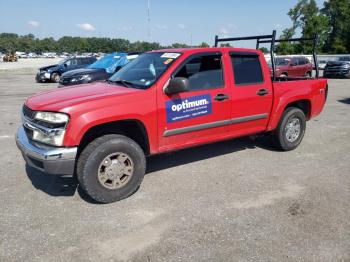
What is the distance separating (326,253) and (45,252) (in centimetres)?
254

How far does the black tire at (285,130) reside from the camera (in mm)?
5773

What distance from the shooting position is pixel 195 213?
12.3 feet

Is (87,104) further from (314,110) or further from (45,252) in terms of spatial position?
(314,110)

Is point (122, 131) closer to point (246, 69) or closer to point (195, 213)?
point (195, 213)

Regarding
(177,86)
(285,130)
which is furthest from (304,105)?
(177,86)

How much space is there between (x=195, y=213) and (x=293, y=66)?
58.4 ft

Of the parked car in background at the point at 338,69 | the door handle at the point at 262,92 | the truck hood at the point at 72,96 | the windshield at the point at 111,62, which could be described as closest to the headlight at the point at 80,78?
the windshield at the point at 111,62

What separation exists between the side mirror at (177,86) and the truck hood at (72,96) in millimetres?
368

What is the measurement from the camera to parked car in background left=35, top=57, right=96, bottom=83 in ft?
66.0

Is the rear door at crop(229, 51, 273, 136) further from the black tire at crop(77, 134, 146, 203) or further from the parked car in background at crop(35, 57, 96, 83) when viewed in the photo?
the parked car in background at crop(35, 57, 96, 83)

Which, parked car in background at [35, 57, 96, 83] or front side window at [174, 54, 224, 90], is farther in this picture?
parked car in background at [35, 57, 96, 83]

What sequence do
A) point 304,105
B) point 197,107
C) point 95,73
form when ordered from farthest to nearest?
1. point 95,73
2. point 304,105
3. point 197,107

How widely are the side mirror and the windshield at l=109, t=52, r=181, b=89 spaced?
0.23 meters

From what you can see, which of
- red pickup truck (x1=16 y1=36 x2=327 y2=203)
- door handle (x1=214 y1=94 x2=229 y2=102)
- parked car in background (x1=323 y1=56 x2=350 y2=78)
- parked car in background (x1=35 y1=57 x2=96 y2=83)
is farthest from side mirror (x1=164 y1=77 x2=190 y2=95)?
parked car in background (x1=323 y1=56 x2=350 y2=78)
